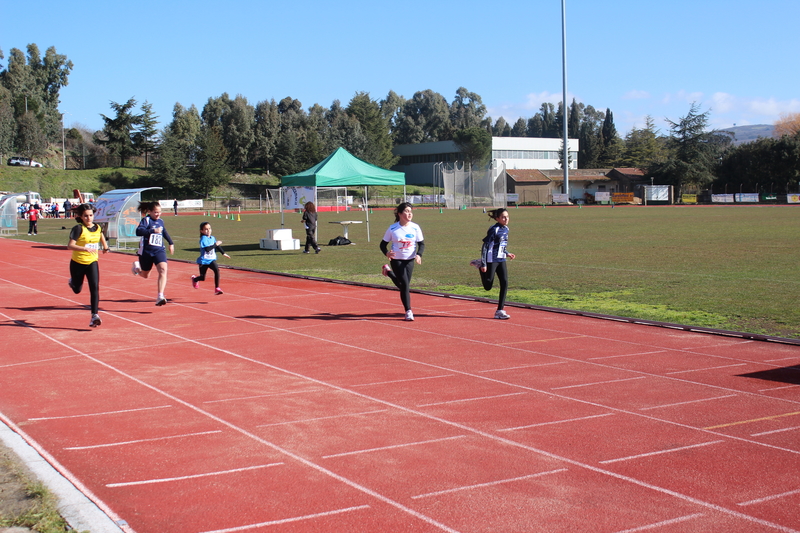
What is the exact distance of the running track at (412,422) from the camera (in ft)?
14.3

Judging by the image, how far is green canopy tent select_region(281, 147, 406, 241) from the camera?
26.0 m

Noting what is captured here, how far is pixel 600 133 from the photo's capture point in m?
134

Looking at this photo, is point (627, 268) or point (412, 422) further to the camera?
point (627, 268)

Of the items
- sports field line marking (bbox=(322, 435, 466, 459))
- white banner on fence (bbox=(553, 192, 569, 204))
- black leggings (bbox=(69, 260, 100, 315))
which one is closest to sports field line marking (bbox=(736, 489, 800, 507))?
sports field line marking (bbox=(322, 435, 466, 459))

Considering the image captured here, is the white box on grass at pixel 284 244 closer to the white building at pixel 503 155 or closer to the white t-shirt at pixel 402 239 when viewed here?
the white t-shirt at pixel 402 239

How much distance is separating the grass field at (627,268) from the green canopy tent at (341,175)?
2467 mm

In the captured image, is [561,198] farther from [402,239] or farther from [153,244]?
[402,239]

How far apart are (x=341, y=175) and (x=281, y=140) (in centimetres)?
8079

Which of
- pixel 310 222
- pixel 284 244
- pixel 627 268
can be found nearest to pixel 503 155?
pixel 284 244

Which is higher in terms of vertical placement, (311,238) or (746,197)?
(746,197)

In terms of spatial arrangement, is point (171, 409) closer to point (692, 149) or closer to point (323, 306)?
point (323, 306)

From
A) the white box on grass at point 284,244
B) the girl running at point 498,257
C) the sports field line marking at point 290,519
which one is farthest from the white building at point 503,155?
the sports field line marking at point 290,519

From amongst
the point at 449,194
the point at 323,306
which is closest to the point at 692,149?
the point at 449,194

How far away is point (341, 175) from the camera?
86.9 ft
